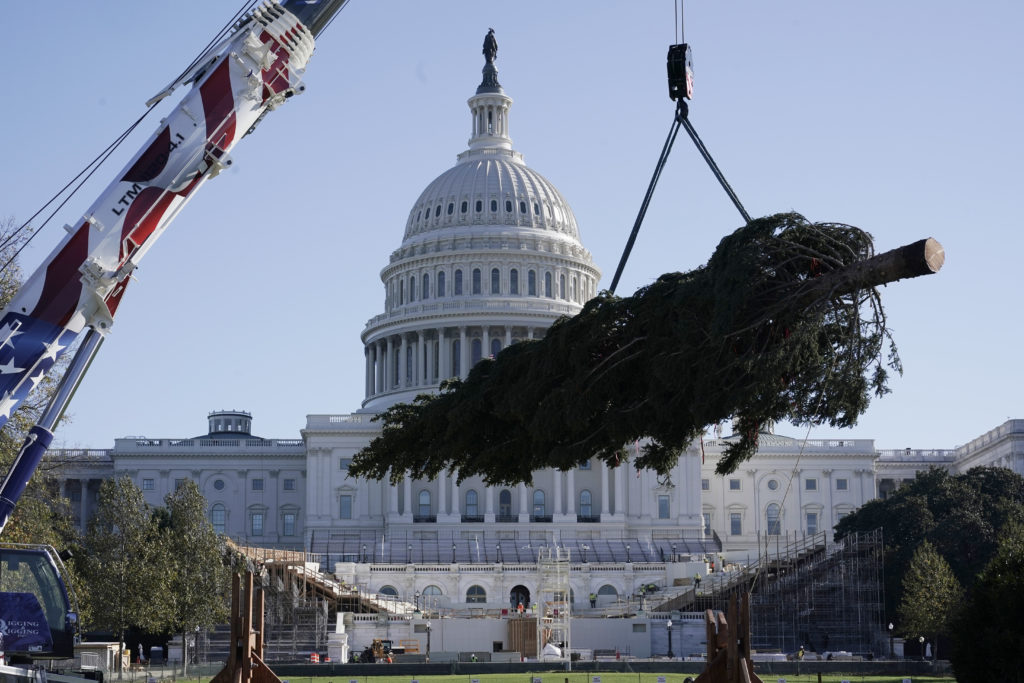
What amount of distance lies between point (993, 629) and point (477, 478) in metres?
120

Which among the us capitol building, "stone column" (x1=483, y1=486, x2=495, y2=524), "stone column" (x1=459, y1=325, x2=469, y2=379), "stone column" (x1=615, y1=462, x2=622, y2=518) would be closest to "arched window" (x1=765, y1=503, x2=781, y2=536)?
the us capitol building

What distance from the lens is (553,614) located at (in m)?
94.6

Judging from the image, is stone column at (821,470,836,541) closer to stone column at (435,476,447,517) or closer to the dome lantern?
stone column at (435,476,447,517)

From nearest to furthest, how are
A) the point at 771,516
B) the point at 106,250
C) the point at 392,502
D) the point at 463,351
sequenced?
the point at 106,250, the point at 392,502, the point at 771,516, the point at 463,351

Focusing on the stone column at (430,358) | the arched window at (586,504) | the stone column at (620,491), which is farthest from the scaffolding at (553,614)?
the stone column at (430,358)

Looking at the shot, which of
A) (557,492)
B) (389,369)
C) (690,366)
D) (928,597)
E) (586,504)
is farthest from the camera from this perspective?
(389,369)

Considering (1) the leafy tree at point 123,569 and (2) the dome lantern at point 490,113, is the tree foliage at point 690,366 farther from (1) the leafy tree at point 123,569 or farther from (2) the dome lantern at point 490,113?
(2) the dome lantern at point 490,113

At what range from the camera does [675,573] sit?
407 feet

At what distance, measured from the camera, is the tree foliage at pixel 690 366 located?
2378 cm

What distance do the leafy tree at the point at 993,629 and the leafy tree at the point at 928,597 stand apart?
171 ft

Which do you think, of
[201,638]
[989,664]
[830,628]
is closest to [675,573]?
[830,628]

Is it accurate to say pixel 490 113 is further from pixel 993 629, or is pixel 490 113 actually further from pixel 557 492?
pixel 993 629

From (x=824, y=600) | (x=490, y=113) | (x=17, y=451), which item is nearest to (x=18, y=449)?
(x=17, y=451)

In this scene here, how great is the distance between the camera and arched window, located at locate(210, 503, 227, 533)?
160 metres
